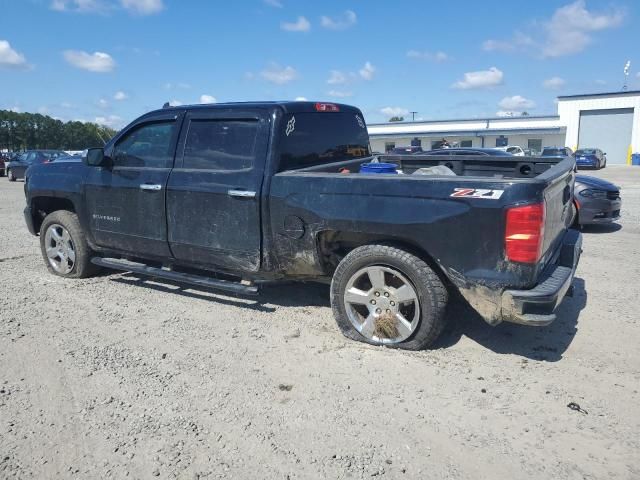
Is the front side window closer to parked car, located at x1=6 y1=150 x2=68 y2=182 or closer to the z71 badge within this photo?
the z71 badge

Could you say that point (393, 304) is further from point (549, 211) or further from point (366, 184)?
point (549, 211)

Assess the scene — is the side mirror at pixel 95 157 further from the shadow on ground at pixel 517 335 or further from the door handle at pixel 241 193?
the shadow on ground at pixel 517 335

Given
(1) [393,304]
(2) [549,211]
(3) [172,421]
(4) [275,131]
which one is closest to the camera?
(3) [172,421]

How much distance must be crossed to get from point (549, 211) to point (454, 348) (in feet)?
4.10

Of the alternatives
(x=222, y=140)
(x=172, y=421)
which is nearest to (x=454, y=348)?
(x=172, y=421)

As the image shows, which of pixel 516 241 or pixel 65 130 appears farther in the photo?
pixel 65 130

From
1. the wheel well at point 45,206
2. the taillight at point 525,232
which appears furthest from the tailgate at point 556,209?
the wheel well at point 45,206

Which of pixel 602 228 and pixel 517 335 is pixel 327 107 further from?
pixel 602 228

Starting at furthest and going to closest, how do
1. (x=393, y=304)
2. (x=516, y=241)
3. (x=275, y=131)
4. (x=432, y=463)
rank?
1. (x=275, y=131)
2. (x=393, y=304)
3. (x=516, y=241)
4. (x=432, y=463)

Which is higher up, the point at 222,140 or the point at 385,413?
the point at 222,140

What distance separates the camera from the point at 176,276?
16.2 feet

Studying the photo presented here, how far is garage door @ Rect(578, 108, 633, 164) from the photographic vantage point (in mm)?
48816

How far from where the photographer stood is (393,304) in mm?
3898

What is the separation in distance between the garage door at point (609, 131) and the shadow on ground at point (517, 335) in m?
52.3
